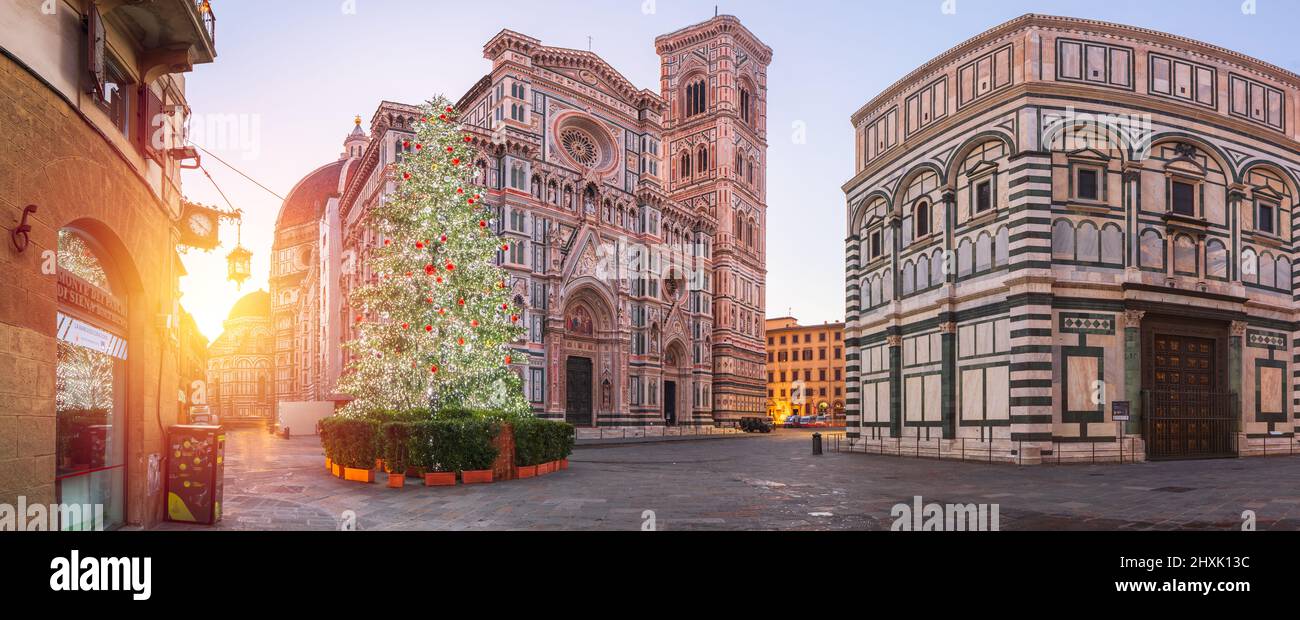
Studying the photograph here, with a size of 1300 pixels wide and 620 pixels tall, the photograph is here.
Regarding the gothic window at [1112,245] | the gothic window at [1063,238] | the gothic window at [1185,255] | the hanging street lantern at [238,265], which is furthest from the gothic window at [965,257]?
the hanging street lantern at [238,265]

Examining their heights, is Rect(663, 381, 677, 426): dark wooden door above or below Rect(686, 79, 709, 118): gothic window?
below

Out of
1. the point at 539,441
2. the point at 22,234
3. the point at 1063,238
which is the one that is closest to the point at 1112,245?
the point at 1063,238

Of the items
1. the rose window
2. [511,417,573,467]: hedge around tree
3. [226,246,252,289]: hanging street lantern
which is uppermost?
the rose window

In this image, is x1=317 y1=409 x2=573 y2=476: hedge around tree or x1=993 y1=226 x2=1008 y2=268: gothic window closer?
x1=317 y1=409 x2=573 y2=476: hedge around tree

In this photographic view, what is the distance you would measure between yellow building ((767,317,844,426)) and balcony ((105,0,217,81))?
94429 mm

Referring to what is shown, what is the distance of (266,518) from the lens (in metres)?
12.2

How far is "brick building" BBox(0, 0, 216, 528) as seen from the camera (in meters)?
7.09

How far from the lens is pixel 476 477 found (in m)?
17.9

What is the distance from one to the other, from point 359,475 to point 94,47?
12.2m

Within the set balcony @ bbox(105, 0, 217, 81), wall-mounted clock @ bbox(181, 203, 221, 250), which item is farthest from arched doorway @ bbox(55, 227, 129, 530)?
wall-mounted clock @ bbox(181, 203, 221, 250)

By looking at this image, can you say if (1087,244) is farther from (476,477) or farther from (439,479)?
(439,479)

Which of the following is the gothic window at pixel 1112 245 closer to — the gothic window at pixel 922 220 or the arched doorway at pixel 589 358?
the gothic window at pixel 922 220

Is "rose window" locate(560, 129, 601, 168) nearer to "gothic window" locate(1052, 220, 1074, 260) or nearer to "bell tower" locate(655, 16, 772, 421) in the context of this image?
"bell tower" locate(655, 16, 772, 421)
